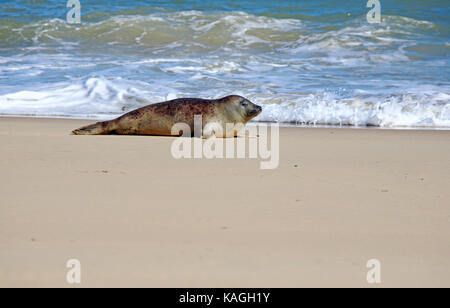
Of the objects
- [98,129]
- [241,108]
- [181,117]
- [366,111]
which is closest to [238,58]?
[366,111]

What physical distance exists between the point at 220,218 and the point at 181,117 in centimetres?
362

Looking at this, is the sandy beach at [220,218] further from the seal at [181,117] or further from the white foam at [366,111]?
the white foam at [366,111]

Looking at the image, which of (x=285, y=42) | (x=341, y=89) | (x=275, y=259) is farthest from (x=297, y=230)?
(x=285, y=42)

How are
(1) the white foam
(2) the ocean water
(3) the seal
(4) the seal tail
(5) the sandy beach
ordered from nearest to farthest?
(5) the sandy beach → (4) the seal tail → (3) the seal → (1) the white foam → (2) the ocean water

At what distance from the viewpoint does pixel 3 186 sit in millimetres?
3721

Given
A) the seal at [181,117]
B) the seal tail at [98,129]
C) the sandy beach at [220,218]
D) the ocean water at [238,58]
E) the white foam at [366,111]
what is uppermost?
the ocean water at [238,58]

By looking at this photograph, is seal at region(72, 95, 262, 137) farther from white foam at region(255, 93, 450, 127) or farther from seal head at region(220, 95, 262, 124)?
white foam at region(255, 93, 450, 127)

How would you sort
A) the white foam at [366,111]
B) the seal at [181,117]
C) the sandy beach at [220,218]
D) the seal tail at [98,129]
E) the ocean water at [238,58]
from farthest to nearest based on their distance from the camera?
1. the ocean water at [238,58]
2. the white foam at [366,111]
3. the seal at [181,117]
4. the seal tail at [98,129]
5. the sandy beach at [220,218]

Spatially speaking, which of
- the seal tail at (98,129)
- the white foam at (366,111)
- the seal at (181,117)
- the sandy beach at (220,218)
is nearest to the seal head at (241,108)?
the seal at (181,117)

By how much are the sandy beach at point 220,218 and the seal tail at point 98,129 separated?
1.16m

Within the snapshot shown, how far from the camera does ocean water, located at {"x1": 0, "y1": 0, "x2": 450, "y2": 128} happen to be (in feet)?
27.2

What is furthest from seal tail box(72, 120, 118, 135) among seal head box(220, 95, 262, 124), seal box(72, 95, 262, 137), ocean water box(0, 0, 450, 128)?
ocean water box(0, 0, 450, 128)

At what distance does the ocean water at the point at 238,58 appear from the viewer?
829 centimetres
